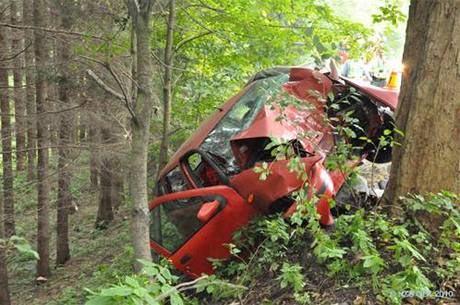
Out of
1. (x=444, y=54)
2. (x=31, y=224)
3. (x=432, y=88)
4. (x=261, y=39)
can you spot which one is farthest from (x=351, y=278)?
(x=31, y=224)

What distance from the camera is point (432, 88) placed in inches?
149

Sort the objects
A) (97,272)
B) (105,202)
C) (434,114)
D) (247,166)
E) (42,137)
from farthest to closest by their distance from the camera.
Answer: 1. (105,202)
2. (42,137)
3. (97,272)
4. (247,166)
5. (434,114)

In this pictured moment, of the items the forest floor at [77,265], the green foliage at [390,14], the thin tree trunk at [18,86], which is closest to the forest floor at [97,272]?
the forest floor at [77,265]

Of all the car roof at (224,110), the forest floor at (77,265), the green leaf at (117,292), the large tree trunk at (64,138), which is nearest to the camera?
the green leaf at (117,292)

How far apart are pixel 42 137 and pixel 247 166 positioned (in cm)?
700

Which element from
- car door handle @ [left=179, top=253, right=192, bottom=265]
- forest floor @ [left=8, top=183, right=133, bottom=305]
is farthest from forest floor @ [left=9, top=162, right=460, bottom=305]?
car door handle @ [left=179, top=253, right=192, bottom=265]

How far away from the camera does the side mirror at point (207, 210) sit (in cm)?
475

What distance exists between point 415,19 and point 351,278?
2.43m

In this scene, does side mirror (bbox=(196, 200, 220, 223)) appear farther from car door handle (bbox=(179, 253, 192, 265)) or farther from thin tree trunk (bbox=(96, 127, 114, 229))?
thin tree trunk (bbox=(96, 127, 114, 229))

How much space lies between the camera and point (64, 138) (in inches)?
448

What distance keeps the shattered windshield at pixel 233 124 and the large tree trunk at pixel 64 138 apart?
208 inches

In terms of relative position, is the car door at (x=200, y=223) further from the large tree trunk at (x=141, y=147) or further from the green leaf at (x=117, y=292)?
the green leaf at (x=117, y=292)

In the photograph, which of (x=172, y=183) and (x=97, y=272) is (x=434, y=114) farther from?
(x=97, y=272)

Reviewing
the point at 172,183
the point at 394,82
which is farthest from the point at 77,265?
the point at 394,82
